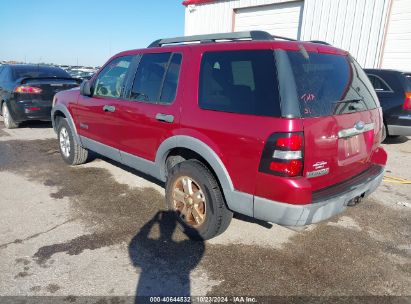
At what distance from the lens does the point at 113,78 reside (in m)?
4.35

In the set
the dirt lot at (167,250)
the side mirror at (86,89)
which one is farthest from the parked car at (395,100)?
the side mirror at (86,89)

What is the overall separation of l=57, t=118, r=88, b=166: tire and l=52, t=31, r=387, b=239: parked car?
184cm

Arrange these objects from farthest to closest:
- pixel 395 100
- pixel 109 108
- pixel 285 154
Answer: pixel 395 100, pixel 109 108, pixel 285 154

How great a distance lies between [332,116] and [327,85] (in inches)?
10.8

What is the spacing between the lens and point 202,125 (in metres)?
2.94

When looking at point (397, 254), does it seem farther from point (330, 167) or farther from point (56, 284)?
point (56, 284)

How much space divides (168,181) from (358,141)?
1851 mm

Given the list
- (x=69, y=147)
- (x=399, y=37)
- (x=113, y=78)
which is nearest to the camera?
(x=113, y=78)

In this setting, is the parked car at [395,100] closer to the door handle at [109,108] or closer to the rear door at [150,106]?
the rear door at [150,106]

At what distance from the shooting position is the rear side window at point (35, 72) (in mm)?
8580

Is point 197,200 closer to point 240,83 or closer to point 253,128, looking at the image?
point 253,128

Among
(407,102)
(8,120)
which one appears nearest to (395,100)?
(407,102)

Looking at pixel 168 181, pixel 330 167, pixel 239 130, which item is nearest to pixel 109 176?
pixel 168 181

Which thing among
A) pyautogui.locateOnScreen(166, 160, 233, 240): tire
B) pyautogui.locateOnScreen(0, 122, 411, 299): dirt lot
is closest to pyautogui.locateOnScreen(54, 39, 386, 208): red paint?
pyautogui.locateOnScreen(166, 160, 233, 240): tire
